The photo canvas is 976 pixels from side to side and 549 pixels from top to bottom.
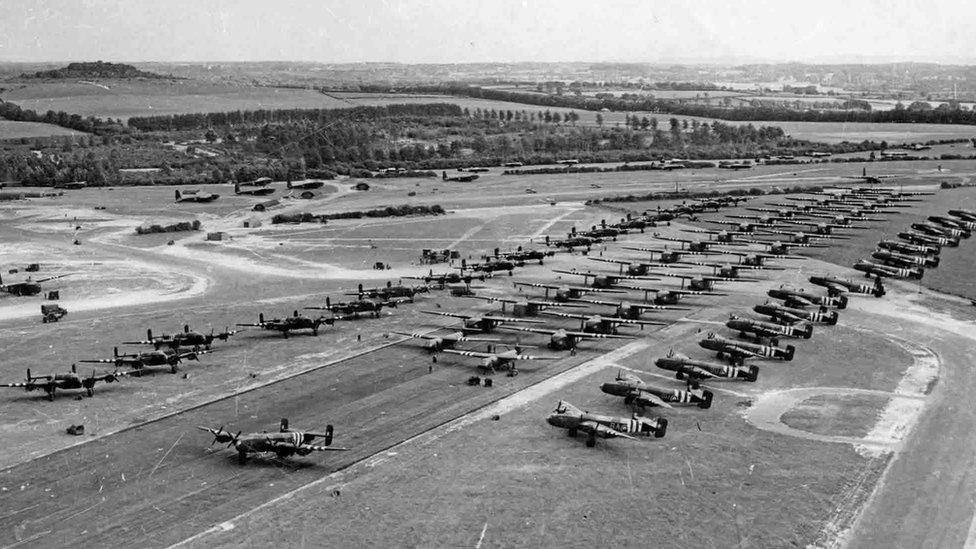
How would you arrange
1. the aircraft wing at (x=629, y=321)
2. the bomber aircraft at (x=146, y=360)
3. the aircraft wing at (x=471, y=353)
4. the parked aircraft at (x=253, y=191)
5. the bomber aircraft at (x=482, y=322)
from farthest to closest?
1. the parked aircraft at (x=253, y=191)
2. the bomber aircraft at (x=482, y=322)
3. the aircraft wing at (x=629, y=321)
4. the aircraft wing at (x=471, y=353)
5. the bomber aircraft at (x=146, y=360)

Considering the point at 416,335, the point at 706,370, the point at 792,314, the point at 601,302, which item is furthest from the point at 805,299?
the point at 416,335

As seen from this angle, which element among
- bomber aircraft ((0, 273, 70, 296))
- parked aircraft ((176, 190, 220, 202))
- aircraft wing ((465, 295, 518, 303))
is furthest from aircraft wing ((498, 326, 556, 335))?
parked aircraft ((176, 190, 220, 202))

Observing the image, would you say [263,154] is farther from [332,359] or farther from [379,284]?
[332,359]

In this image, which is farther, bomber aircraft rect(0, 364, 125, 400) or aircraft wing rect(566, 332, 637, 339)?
aircraft wing rect(566, 332, 637, 339)

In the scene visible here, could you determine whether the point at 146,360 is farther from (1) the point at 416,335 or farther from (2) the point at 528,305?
(2) the point at 528,305

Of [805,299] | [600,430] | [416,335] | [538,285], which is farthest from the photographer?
[538,285]

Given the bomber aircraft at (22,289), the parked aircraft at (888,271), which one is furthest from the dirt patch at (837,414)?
the bomber aircraft at (22,289)

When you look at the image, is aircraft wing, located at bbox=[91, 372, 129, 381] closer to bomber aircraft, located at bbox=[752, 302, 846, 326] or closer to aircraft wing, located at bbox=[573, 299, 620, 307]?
aircraft wing, located at bbox=[573, 299, 620, 307]

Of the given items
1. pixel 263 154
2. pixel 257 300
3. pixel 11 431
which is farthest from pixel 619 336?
pixel 263 154

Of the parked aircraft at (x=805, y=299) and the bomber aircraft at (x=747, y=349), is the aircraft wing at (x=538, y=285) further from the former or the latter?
the bomber aircraft at (x=747, y=349)
